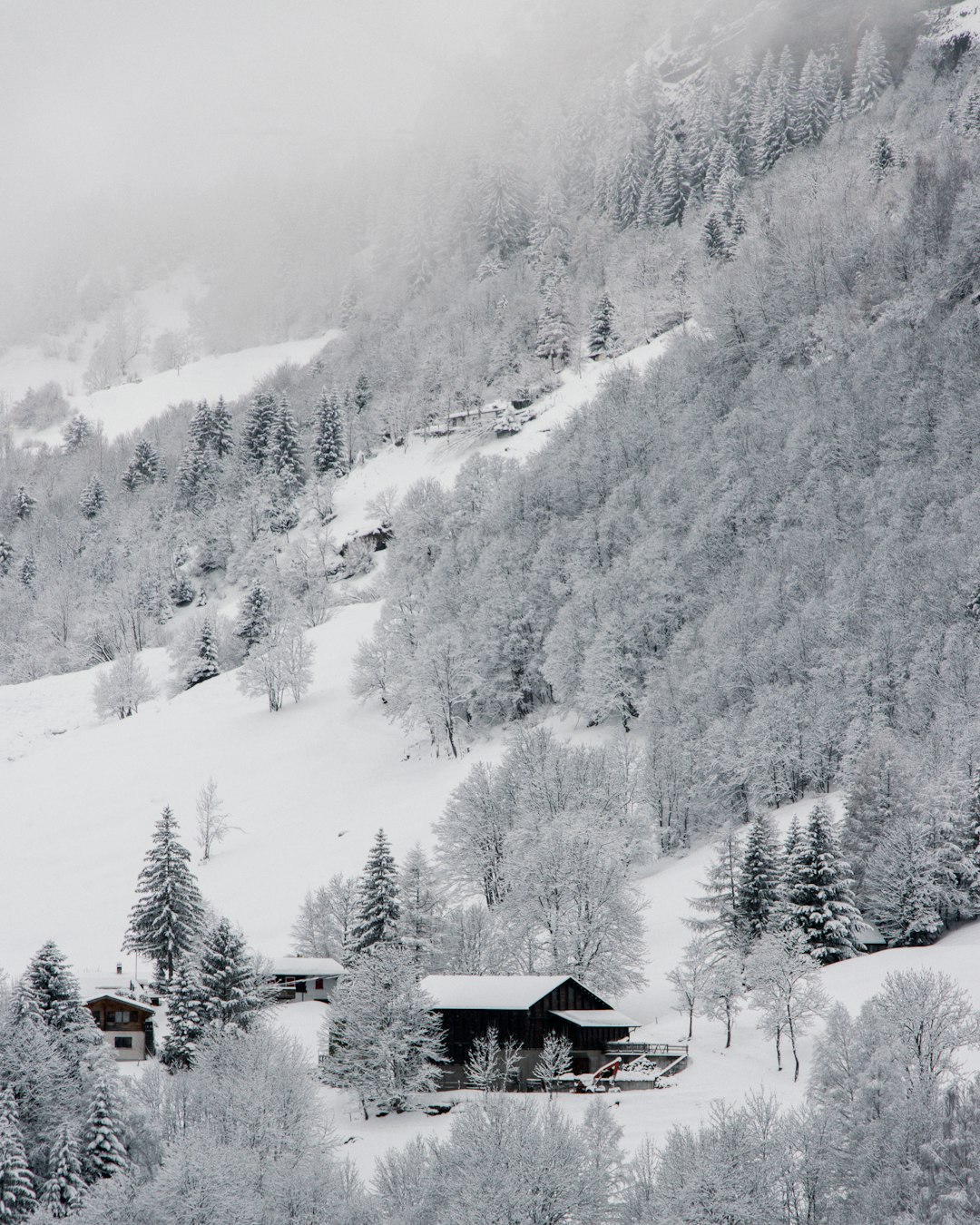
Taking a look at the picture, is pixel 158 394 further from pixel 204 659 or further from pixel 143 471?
pixel 204 659

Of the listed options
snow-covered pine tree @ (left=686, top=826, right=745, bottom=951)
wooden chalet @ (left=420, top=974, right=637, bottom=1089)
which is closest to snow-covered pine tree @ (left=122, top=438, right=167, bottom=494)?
snow-covered pine tree @ (left=686, top=826, right=745, bottom=951)

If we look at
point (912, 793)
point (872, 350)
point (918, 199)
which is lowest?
point (912, 793)

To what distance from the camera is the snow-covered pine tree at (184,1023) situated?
136 feet

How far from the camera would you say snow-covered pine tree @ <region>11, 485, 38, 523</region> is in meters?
153

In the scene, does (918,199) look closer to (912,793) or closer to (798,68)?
(912,793)

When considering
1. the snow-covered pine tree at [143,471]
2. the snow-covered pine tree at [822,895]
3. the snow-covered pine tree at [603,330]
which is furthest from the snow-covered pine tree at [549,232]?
the snow-covered pine tree at [822,895]

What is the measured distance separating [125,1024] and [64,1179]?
15.1 metres

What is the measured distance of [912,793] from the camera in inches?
1964

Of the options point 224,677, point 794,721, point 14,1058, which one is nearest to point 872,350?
point 794,721

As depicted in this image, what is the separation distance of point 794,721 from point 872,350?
3907cm

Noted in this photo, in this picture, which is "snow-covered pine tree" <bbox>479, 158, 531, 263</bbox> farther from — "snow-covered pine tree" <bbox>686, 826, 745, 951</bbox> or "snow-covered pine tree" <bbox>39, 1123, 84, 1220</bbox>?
"snow-covered pine tree" <bbox>39, 1123, 84, 1220</bbox>

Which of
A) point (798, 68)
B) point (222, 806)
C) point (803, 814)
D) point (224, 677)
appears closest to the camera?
point (803, 814)

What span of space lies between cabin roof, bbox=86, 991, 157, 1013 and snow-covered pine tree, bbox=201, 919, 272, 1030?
19.2 feet

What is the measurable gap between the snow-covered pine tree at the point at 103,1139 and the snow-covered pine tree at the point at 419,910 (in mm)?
13626
